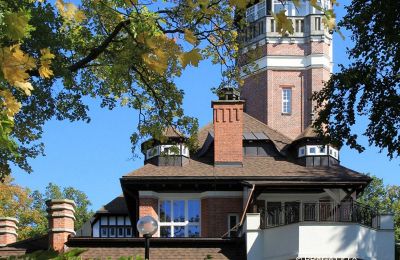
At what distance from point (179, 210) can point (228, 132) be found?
3.55m

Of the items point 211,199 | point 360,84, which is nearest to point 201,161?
point 211,199

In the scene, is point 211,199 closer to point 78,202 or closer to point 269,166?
point 269,166

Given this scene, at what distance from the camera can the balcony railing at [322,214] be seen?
29.0m

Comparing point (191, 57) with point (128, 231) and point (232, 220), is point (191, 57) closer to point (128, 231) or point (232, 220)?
point (232, 220)

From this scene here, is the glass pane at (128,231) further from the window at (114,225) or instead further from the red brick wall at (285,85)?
the red brick wall at (285,85)

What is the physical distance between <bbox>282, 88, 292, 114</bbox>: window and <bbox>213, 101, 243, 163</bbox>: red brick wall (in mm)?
20842

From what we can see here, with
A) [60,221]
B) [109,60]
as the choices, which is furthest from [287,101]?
[109,60]

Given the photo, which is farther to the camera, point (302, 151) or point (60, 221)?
point (302, 151)

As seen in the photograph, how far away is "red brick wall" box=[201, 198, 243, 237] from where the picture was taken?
109 feet

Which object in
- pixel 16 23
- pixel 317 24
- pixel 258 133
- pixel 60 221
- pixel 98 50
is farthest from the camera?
pixel 317 24

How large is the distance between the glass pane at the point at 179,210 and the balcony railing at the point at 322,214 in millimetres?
4103

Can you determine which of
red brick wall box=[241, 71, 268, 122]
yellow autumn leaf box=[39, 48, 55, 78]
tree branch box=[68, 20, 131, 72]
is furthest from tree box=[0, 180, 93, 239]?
yellow autumn leaf box=[39, 48, 55, 78]

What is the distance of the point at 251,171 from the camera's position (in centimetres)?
3356

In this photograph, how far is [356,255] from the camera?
94.8 feet
